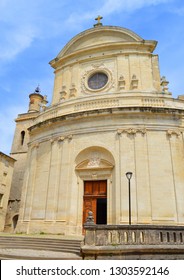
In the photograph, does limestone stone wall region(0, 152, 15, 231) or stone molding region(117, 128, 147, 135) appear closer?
stone molding region(117, 128, 147, 135)

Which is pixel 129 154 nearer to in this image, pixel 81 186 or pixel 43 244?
pixel 81 186

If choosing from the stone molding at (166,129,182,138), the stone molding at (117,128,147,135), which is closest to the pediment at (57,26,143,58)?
the stone molding at (117,128,147,135)

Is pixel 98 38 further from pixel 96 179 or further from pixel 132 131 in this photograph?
pixel 96 179

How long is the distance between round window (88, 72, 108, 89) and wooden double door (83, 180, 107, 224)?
25.5ft

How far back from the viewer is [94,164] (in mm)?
15320

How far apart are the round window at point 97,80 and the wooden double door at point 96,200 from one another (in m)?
7.77

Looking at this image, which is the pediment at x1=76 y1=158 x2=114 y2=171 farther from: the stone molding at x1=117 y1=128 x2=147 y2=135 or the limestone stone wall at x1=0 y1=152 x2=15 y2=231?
the limestone stone wall at x1=0 y1=152 x2=15 y2=231

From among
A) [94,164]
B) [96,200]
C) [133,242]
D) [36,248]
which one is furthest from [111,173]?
[133,242]

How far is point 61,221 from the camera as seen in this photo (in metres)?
14.1

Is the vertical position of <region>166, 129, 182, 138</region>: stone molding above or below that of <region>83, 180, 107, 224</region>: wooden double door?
above

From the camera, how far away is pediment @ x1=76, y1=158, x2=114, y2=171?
49.0 ft

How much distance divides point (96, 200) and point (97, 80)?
9.54 m
